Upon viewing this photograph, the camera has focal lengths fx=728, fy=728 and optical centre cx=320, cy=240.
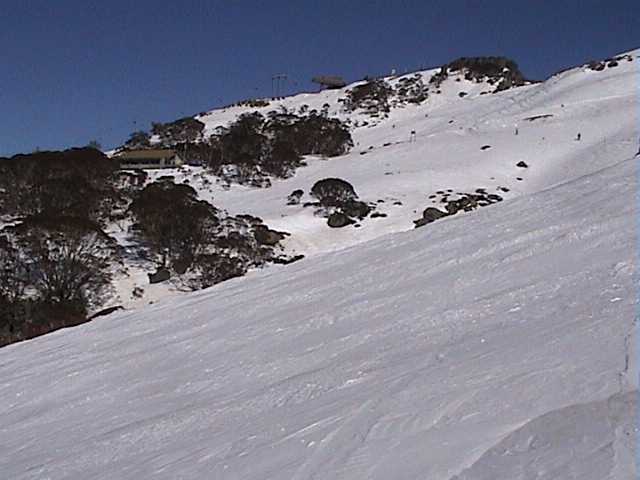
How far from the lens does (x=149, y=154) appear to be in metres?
51.8

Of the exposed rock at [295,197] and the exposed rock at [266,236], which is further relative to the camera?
the exposed rock at [295,197]

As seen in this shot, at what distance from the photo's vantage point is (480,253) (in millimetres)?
7117

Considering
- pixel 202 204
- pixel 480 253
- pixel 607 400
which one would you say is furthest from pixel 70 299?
pixel 607 400

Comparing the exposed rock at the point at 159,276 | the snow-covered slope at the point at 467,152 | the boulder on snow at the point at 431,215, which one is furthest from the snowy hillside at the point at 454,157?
the boulder on snow at the point at 431,215

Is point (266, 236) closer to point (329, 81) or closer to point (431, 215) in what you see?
point (431, 215)

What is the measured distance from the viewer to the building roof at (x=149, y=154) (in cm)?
5069

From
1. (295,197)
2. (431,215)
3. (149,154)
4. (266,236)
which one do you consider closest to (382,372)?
(266,236)

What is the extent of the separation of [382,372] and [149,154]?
4951 centimetres

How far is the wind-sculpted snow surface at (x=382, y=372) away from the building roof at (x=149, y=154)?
4303cm

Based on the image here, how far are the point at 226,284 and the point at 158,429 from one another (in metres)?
5.52

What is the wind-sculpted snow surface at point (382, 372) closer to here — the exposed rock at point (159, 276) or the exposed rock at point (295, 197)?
the exposed rock at point (159, 276)

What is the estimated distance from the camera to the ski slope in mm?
3061

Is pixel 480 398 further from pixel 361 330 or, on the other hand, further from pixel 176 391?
pixel 176 391

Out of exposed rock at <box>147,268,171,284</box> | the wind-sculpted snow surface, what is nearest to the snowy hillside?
exposed rock at <box>147,268,171,284</box>
